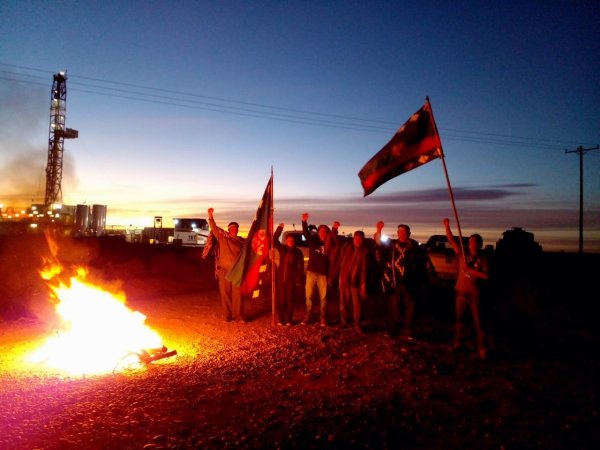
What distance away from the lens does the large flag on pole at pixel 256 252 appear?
944cm

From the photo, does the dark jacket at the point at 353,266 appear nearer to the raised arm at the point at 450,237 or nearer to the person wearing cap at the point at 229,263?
the raised arm at the point at 450,237

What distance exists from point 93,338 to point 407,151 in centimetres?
634

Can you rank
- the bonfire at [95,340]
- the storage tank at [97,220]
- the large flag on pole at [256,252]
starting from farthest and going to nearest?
the storage tank at [97,220] < the large flag on pole at [256,252] < the bonfire at [95,340]

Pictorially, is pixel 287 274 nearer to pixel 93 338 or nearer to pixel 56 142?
pixel 93 338

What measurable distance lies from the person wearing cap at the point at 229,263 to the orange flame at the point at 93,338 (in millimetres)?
2266

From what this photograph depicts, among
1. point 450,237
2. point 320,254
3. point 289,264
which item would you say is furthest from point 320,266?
point 450,237

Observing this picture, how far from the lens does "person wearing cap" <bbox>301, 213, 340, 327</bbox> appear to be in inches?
386

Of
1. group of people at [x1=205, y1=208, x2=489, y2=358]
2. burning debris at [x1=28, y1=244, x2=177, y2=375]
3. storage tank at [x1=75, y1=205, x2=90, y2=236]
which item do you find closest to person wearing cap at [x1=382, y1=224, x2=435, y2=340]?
group of people at [x1=205, y1=208, x2=489, y2=358]

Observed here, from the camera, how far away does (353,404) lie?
5441 millimetres

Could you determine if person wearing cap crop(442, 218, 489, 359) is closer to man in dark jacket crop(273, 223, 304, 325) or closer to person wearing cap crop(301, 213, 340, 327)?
person wearing cap crop(301, 213, 340, 327)

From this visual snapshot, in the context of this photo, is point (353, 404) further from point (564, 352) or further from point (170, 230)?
point (170, 230)

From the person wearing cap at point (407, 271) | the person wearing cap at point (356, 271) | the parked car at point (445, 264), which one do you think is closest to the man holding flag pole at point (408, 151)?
the person wearing cap at point (407, 271)

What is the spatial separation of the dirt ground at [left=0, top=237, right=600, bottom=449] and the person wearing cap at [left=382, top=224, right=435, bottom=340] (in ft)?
2.53

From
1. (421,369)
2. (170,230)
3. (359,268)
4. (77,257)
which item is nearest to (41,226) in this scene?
(170,230)
